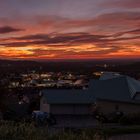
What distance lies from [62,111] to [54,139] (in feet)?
113

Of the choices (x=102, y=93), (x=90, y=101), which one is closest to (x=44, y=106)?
(x=90, y=101)

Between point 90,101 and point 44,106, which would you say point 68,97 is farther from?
point 44,106

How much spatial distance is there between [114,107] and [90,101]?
260cm

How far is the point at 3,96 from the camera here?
36438 mm

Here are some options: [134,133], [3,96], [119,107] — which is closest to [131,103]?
[119,107]

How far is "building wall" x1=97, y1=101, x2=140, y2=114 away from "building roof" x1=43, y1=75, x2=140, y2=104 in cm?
44

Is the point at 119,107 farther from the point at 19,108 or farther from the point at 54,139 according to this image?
the point at 54,139

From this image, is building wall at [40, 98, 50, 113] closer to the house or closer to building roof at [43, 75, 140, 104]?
the house

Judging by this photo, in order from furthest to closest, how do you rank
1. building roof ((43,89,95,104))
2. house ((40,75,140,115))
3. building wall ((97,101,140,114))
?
1. building roof ((43,89,95,104))
2. house ((40,75,140,115))
3. building wall ((97,101,140,114))

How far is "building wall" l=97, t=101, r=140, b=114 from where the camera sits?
43.0m

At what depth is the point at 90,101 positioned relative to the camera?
1732 inches

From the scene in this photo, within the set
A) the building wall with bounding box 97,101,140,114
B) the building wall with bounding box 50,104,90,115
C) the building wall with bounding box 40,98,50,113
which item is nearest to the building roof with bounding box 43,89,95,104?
the building wall with bounding box 50,104,90,115

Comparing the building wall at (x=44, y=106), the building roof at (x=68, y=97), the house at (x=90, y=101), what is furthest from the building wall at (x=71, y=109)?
the building wall at (x=44, y=106)

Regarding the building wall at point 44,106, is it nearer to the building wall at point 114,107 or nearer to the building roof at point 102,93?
the building roof at point 102,93
